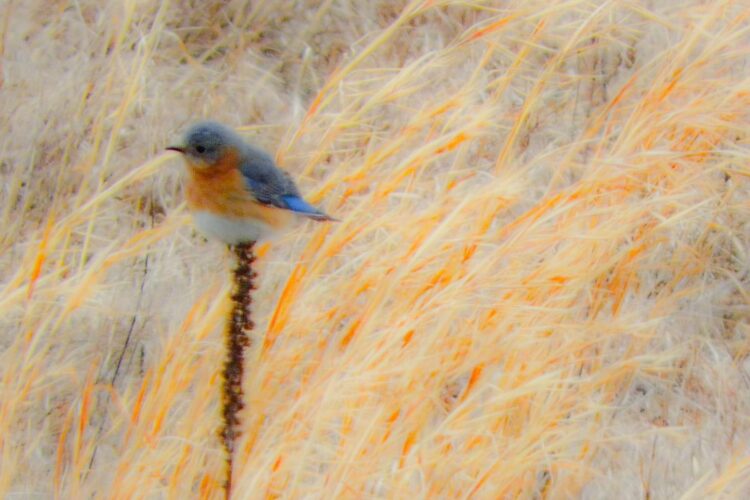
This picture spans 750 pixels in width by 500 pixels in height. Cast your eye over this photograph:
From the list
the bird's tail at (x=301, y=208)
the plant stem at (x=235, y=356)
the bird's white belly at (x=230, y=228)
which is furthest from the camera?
the bird's tail at (x=301, y=208)

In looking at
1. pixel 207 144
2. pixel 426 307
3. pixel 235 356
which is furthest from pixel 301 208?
pixel 235 356

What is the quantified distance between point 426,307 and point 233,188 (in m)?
0.51

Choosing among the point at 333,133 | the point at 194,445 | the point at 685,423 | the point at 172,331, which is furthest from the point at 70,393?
the point at 685,423

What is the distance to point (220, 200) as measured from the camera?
242 cm

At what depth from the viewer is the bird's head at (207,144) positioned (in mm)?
2363

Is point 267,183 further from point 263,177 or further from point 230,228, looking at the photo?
point 230,228

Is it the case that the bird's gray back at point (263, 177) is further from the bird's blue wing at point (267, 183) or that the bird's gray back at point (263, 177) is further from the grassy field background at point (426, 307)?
the grassy field background at point (426, 307)

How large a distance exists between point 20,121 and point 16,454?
1.53 m

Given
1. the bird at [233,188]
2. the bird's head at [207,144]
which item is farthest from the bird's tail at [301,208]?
the bird's head at [207,144]

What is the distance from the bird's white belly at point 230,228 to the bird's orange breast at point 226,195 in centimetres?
1

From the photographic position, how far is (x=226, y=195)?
244 cm

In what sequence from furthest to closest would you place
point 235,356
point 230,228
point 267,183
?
point 267,183, point 230,228, point 235,356

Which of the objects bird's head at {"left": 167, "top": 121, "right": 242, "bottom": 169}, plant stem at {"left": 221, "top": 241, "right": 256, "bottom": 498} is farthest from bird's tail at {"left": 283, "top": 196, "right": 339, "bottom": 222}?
plant stem at {"left": 221, "top": 241, "right": 256, "bottom": 498}

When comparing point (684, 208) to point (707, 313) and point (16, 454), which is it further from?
point (16, 454)
